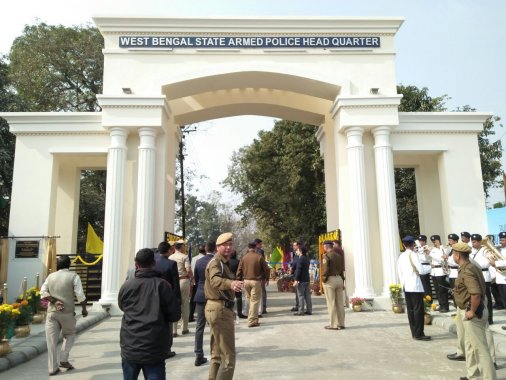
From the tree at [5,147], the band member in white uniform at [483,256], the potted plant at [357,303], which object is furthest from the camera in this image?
the tree at [5,147]

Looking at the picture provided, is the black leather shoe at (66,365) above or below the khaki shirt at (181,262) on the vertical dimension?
below

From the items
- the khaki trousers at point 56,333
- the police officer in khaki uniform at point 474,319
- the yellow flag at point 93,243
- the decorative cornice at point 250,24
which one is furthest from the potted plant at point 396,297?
the yellow flag at point 93,243

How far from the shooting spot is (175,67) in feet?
42.6

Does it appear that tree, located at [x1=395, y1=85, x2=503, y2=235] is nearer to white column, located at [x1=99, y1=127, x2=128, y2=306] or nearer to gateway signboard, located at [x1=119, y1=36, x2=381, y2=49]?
gateway signboard, located at [x1=119, y1=36, x2=381, y2=49]

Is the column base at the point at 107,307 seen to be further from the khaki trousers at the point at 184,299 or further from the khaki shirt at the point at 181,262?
the khaki shirt at the point at 181,262

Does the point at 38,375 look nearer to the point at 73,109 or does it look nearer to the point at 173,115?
the point at 173,115

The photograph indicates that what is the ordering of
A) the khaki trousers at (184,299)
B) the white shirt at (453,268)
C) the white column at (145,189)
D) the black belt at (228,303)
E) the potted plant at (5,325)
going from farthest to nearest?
the white column at (145,189) → the white shirt at (453,268) → the khaki trousers at (184,299) → the potted plant at (5,325) → the black belt at (228,303)

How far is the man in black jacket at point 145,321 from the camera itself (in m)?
3.64

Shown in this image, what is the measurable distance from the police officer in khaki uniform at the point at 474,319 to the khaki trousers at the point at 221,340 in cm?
281

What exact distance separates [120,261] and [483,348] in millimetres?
9389

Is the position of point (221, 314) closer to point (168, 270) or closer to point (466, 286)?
point (168, 270)

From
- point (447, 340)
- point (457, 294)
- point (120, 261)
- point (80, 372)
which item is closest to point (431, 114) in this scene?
point (447, 340)

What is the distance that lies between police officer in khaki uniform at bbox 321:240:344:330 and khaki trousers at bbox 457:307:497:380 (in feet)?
12.5

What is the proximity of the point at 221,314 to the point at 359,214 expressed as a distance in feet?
26.6
